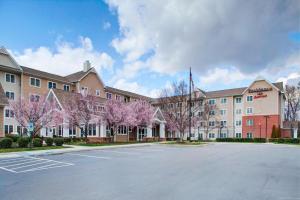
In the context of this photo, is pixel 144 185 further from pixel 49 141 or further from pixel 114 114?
pixel 114 114

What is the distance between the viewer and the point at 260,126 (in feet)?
162

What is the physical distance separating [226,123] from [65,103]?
119 ft

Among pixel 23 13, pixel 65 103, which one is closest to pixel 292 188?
pixel 23 13

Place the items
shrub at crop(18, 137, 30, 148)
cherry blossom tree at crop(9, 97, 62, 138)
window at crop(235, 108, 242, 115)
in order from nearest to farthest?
shrub at crop(18, 137, 30, 148)
cherry blossom tree at crop(9, 97, 62, 138)
window at crop(235, 108, 242, 115)

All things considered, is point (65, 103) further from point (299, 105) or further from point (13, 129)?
point (299, 105)

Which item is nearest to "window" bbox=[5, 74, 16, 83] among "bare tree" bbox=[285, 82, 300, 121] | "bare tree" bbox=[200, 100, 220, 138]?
"bare tree" bbox=[200, 100, 220, 138]

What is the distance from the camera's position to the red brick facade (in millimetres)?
47969

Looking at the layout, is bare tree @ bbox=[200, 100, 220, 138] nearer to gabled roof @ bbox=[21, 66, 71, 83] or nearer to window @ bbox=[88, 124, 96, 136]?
window @ bbox=[88, 124, 96, 136]

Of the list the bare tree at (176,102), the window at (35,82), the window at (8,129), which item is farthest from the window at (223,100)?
the window at (8,129)

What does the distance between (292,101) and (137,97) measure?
38845mm

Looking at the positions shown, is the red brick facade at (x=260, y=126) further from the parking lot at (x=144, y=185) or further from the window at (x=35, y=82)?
the parking lot at (x=144, y=185)

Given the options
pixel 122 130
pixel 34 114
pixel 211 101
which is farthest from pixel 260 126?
pixel 34 114

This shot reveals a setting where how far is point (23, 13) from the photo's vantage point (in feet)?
52.4

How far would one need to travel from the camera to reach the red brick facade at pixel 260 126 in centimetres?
4797
